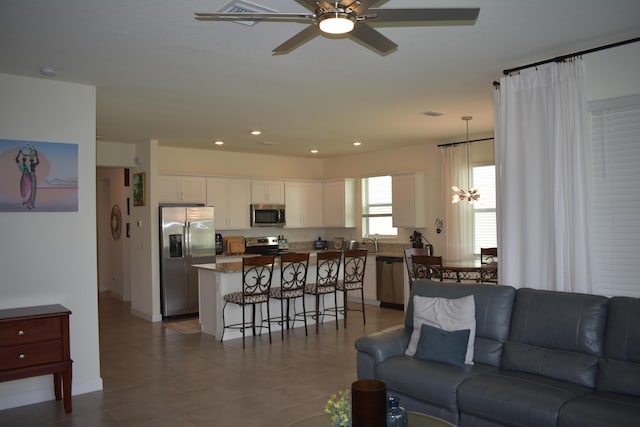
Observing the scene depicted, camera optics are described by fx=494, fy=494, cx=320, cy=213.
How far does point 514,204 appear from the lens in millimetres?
4184

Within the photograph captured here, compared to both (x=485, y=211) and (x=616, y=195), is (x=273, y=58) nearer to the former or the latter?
(x=616, y=195)

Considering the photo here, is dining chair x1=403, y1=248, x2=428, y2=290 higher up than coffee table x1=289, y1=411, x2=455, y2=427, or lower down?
higher up

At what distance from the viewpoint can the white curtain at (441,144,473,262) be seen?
24.9ft

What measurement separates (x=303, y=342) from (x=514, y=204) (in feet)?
10.2

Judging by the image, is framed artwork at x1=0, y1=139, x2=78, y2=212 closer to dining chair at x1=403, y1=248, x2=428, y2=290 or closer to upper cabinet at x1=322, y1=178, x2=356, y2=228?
dining chair at x1=403, y1=248, x2=428, y2=290

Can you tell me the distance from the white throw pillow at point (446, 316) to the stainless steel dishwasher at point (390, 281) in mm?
4134

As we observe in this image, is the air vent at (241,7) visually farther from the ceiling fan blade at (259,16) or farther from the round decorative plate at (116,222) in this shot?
the round decorative plate at (116,222)

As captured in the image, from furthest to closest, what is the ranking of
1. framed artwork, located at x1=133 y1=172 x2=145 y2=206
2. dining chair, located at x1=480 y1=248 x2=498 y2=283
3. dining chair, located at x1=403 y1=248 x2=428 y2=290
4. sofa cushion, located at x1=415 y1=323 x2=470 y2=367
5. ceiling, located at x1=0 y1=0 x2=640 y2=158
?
framed artwork, located at x1=133 y1=172 x2=145 y2=206 < dining chair, located at x1=403 y1=248 x2=428 y2=290 < dining chair, located at x1=480 y1=248 x2=498 y2=283 < sofa cushion, located at x1=415 y1=323 x2=470 y2=367 < ceiling, located at x1=0 y1=0 x2=640 y2=158

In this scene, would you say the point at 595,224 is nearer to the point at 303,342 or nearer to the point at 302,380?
the point at 302,380

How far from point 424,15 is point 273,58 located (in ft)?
5.96

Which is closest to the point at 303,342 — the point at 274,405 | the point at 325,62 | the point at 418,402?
the point at 274,405

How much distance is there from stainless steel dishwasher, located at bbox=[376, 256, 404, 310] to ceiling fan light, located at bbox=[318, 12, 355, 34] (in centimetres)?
608

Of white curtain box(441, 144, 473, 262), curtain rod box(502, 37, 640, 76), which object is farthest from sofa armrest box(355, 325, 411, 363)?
white curtain box(441, 144, 473, 262)

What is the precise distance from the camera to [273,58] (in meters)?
3.92
